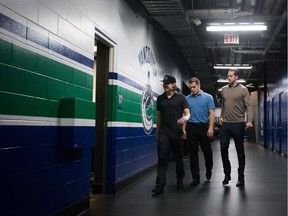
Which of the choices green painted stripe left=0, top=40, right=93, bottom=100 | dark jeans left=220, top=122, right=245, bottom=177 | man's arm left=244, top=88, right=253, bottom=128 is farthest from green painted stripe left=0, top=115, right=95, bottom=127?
man's arm left=244, top=88, right=253, bottom=128

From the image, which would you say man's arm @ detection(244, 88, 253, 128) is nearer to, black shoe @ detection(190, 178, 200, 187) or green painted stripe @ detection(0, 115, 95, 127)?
black shoe @ detection(190, 178, 200, 187)

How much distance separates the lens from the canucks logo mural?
6309 millimetres

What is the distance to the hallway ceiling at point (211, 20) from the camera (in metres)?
6.04

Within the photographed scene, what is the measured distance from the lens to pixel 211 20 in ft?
27.8

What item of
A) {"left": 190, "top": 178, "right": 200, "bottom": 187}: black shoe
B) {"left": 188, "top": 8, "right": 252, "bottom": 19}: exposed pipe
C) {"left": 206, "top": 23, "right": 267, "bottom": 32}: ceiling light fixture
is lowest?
{"left": 190, "top": 178, "right": 200, "bottom": 187}: black shoe

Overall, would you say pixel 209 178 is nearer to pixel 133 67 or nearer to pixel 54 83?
pixel 133 67

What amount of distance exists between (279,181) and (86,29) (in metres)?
3.93

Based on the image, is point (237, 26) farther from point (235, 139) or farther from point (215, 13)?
point (235, 139)

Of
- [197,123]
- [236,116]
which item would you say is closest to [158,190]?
[197,123]

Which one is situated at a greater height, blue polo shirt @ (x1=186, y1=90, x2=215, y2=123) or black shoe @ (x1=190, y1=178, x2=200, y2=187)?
blue polo shirt @ (x1=186, y1=90, x2=215, y2=123)

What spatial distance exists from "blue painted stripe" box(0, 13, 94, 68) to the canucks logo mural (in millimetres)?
2601

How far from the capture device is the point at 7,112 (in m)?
2.36

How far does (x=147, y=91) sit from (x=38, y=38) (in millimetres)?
4044

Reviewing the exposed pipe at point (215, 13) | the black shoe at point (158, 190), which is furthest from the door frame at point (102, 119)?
the exposed pipe at point (215, 13)
